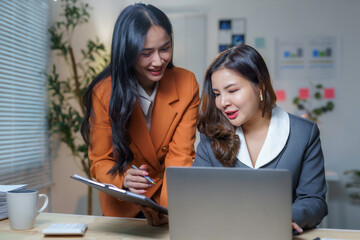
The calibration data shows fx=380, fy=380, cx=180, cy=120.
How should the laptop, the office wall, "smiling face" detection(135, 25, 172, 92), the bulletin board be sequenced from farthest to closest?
the bulletin board
the office wall
"smiling face" detection(135, 25, 172, 92)
the laptop

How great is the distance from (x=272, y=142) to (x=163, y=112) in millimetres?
512

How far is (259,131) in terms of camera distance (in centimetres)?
151

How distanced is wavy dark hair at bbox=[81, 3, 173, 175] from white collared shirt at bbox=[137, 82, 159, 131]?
0.10 meters

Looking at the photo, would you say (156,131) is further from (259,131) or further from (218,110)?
(259,131)

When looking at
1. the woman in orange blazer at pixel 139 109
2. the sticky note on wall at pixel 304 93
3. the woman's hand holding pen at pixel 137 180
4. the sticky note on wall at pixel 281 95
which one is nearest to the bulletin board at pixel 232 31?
the sticky note on wall at pixel 281 95

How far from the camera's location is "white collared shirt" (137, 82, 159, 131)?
1697mm

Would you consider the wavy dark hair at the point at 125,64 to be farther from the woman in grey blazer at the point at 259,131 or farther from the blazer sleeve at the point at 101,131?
the woman in grey blazer at the point at 259,131

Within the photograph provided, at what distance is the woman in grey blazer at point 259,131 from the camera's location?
1.41 meters

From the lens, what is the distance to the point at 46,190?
Answer: 353 cm

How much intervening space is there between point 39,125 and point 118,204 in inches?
77.5

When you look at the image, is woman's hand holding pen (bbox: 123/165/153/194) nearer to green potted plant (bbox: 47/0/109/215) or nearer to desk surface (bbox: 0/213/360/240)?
desk surface (bbox: 0/213/360/240)

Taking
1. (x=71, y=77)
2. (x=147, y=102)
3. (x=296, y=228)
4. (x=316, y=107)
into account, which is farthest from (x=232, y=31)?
(x=296, y=228)

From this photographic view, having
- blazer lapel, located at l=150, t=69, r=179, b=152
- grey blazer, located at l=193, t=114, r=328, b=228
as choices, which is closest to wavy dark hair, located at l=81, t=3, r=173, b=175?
blazer lapel, located at l=150, t=69, r=179, b=152

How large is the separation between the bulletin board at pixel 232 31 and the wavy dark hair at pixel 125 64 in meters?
2.28
